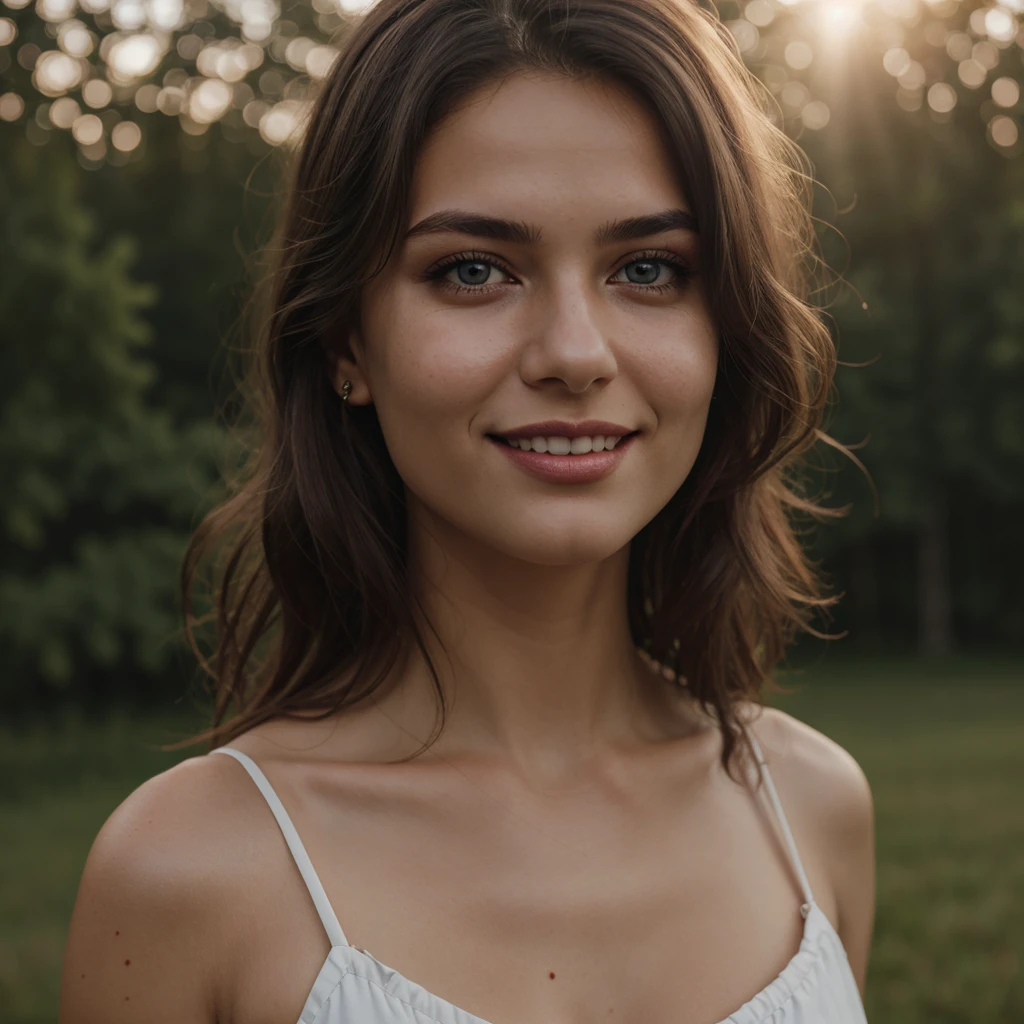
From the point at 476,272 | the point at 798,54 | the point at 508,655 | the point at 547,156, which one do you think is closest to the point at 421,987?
the point at 508,655

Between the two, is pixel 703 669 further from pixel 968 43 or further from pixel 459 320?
pixel 968 43

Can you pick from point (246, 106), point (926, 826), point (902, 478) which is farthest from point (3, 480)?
point (902, 478)

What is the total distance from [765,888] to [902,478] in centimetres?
2365

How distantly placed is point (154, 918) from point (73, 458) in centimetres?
1588

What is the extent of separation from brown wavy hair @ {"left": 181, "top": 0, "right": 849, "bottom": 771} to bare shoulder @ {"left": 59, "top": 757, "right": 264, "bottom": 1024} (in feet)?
1.17

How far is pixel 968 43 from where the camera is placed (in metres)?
24.4

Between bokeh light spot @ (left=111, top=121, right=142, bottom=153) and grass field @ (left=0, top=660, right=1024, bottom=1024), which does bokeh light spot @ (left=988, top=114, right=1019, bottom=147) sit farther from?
bokeh light spot @ (left=111, top=121, right=142, bottom=153)

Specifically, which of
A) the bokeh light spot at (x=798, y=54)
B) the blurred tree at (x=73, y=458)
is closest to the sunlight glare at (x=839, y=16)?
the bokeh light spot at (x=798, y=54)

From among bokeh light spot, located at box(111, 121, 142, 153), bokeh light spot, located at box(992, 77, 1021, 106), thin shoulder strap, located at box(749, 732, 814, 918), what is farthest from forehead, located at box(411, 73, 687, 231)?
bokeh light spot, located at box(992, 77, 1021, 106)

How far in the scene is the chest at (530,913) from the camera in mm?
1916

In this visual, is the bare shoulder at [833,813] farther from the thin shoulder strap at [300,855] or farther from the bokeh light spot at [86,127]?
the bokeh light spot at [86,127]

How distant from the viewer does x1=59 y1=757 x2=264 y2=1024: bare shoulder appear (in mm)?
1871

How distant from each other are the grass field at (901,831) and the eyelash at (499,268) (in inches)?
45.3

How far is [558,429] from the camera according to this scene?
1938 mm
